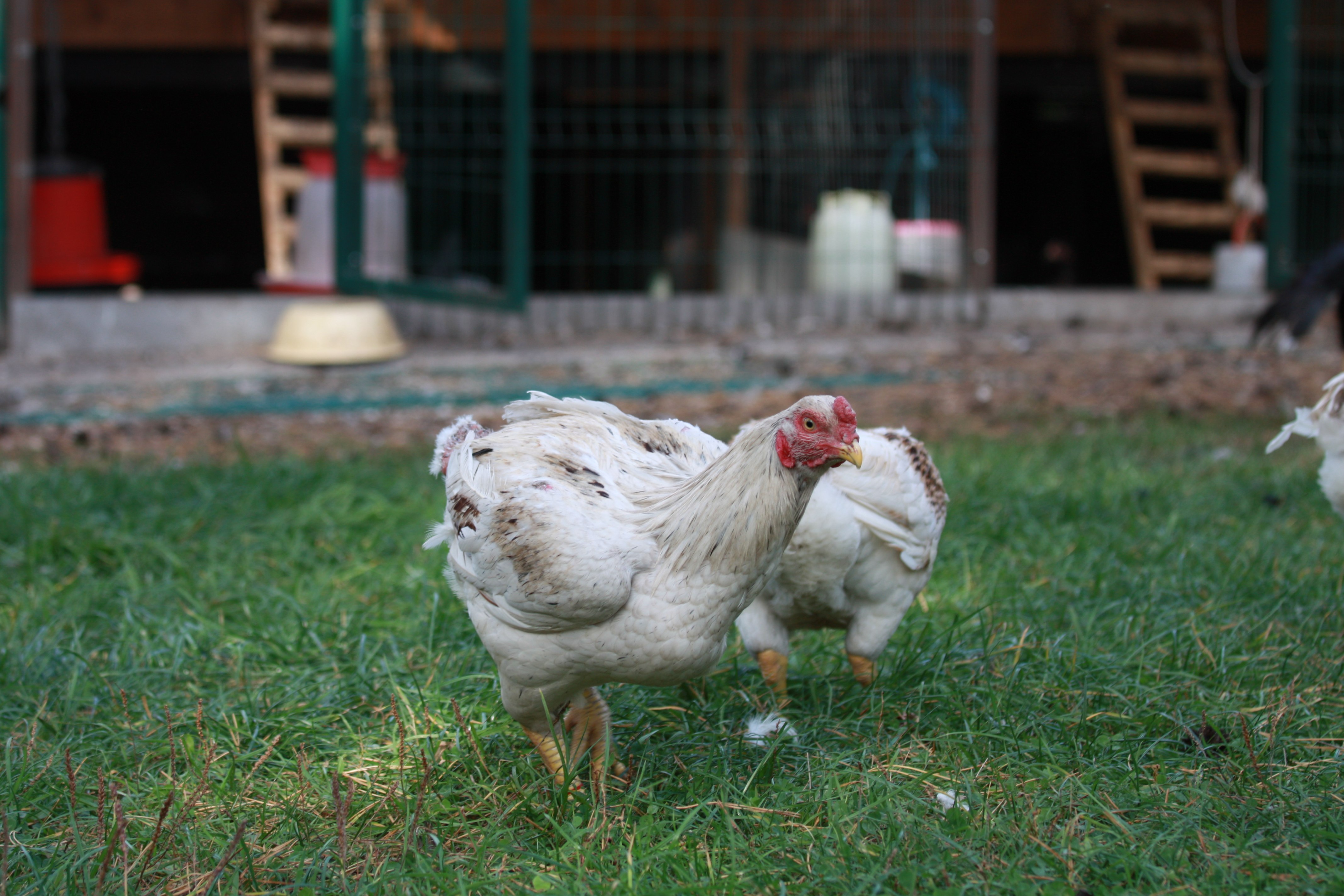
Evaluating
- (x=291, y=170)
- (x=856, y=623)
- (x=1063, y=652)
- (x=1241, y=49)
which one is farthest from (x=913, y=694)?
(x=1241, y=49)

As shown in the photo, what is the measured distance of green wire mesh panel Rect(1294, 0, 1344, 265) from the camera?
7582 mm

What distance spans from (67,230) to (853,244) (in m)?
4.71

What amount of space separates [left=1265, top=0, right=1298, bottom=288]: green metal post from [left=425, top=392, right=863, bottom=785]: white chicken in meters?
6.05

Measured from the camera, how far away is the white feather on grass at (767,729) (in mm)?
2227

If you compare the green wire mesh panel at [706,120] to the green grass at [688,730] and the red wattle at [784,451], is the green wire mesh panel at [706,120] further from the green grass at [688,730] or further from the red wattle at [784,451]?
the red wattle at [784,451]

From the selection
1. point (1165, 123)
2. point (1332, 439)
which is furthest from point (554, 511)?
point (1165, 123)

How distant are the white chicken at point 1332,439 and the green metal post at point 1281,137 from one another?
4.64m

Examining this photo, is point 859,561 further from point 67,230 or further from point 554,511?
point 67,230

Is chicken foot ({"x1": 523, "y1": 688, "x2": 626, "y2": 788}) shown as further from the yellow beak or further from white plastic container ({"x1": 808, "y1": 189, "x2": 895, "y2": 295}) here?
white plastic container ({"x1": 808, "y1": 189, "x2": 895, "y2": 295})

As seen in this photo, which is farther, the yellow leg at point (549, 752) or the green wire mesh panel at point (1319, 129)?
the green wire mesh panel at point (1319, 129)

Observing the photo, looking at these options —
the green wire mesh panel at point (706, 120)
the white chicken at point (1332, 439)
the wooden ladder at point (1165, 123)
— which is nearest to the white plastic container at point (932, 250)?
the green wire mesh panel at point (706, 120)

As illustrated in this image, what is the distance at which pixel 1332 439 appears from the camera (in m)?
2.75

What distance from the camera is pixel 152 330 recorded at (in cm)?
680

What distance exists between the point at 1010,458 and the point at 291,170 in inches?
212
